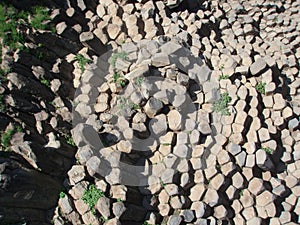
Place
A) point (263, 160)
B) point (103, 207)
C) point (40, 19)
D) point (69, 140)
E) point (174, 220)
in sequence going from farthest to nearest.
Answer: point (40, 19)
point (263, 160)
point (69, 140)
point (174, 220)
point (103, 207)

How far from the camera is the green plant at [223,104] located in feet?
17.6

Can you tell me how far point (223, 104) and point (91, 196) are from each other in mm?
1966

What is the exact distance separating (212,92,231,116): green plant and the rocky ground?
1 cm

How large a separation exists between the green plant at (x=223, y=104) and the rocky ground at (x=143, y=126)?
12 millimetres

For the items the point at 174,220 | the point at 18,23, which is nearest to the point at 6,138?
the point at 18,23

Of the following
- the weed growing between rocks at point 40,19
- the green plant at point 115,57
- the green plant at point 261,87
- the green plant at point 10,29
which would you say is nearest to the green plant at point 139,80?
the green plant at point 115,57

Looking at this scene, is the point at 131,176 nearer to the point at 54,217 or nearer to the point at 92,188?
the point at 92,188

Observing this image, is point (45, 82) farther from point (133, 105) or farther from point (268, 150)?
point (268, 150)

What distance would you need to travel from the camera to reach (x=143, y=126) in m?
5.04

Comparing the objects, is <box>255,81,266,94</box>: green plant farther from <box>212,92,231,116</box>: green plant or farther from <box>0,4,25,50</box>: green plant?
<box>0,4,25,50</box>: green plant

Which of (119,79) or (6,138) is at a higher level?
(119,79)

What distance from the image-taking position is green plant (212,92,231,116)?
17.6 feet

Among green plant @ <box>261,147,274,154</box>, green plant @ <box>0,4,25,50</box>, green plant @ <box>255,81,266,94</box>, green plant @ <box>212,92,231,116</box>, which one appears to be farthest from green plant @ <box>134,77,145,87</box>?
green plant @ <box>261,147,274,154</box>

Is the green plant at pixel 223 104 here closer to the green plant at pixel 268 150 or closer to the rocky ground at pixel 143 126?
the rocky ground at pixel 143 126
